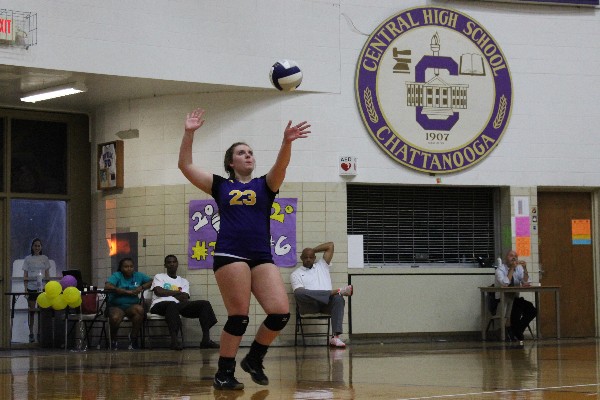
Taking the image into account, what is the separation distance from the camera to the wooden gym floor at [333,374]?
7.51 meters

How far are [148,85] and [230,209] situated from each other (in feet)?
27.3

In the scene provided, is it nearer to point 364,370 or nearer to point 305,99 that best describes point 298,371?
point 364,370

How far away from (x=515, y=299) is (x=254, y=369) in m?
10.0

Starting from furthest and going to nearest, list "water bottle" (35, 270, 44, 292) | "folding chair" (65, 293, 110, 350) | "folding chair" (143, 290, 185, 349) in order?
1. "water bottle" (35, 270, 44, 292)
2. "folding chair" (143, 290, 185, 349)
3. "folding chair" (65, 293, 110, 350)

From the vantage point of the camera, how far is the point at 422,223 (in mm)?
18000

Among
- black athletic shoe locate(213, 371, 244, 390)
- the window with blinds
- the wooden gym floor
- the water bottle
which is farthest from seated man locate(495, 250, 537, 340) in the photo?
black athletic shoe locate(213, 371, 244, 390)

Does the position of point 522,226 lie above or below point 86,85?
below

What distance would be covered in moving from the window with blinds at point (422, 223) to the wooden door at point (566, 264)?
102 centimetres

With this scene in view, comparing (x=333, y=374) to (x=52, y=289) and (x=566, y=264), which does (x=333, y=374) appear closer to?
(x=52, y=289)

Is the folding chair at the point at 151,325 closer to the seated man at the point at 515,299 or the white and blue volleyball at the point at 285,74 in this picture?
the seated man at the point at 515,299

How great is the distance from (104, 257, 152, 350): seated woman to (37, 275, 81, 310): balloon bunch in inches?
20.9

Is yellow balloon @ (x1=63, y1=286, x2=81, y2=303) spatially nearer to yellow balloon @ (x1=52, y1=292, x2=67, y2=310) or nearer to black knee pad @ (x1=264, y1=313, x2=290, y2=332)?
yellow balloon @ (x1=52, y1=292, x2=67, y2=310)

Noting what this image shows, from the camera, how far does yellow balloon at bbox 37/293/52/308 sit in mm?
15938

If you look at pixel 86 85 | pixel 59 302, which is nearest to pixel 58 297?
pixel 59 302
